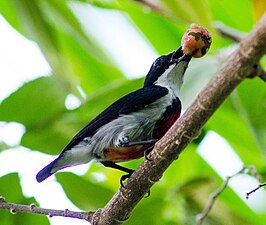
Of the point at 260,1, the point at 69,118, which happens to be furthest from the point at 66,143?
the point at 260,1

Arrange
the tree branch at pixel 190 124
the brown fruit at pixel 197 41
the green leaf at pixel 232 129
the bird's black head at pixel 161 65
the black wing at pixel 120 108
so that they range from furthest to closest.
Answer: the green leaf at pixel 232 129 < the bird's black head at pixel 161 65 < the black wing at pixel 120 108 < the brown fruit at pixel 197 41 < the tree branch at pixel 190 124

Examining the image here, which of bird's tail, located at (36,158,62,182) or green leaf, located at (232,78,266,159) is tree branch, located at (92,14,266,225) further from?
green leaf, located at (232,78,266,159)

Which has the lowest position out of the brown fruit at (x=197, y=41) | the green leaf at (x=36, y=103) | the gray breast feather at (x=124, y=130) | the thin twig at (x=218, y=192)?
the thin twig at (x=218, y=192)

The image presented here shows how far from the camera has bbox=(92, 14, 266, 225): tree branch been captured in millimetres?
1089

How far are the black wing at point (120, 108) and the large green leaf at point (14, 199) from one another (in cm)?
17

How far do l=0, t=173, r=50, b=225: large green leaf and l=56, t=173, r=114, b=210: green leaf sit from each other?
118 millimetres

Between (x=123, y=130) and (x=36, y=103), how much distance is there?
289 mm

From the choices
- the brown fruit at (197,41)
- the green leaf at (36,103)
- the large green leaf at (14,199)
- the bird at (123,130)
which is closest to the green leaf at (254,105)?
the bird at (123,130)

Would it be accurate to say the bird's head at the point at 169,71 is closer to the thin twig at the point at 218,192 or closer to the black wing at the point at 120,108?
the black wing at the point at 120,108

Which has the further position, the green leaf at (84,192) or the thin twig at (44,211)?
the green leaf at (84,192)

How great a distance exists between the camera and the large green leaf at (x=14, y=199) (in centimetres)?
188

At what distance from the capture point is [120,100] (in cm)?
200

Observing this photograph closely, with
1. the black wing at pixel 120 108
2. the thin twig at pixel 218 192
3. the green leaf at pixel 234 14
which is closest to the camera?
the thin twig at pixel 218 192

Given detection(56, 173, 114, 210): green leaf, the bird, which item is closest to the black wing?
the bird
